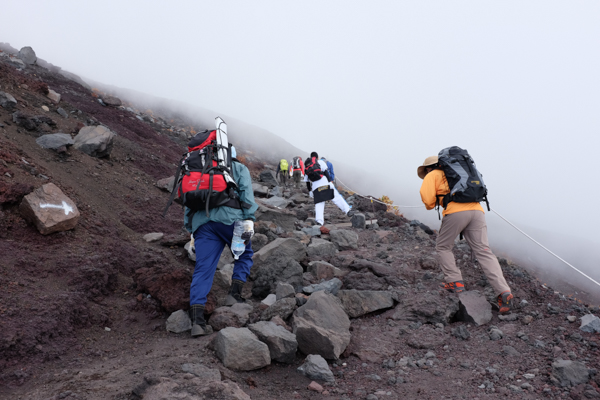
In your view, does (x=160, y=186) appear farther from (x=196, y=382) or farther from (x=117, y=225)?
(x=196, y=382)

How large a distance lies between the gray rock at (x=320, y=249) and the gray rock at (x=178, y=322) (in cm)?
316

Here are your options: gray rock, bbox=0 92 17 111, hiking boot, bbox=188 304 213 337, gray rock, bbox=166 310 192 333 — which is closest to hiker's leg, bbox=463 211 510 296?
hiking boot, bbox=188 304 213 337

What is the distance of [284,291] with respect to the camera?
4883 mm

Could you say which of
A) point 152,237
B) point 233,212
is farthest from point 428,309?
point 152,237

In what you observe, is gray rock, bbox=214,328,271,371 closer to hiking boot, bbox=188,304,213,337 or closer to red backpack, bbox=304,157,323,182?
A: hiking boot, bbox=188,304,213,337

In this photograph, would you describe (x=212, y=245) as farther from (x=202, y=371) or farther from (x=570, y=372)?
(x=570, y=372)

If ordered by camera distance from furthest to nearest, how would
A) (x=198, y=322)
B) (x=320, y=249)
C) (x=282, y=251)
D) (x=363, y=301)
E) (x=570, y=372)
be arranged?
(x=320, y=249)
(x=282, y=251)
(x=363, y=301)
(x=198, y=322)
(x=570, y=372)

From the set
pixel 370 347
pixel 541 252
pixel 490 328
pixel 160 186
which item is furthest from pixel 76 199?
pixel 541 252

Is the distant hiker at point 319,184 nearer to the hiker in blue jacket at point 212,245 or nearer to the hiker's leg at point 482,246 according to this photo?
the hiker's leg at point 482,246

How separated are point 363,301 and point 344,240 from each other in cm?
334

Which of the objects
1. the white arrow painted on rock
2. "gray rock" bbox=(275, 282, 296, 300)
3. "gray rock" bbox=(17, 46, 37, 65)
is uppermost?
"gray rock" bbox=(17, 46, 37, 65)

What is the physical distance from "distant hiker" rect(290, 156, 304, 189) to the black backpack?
1396 centimetres

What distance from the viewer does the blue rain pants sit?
416 cm

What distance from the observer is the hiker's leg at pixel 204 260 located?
13.6 ft
